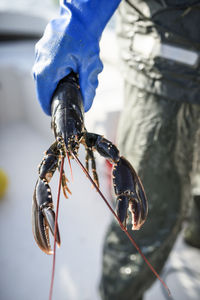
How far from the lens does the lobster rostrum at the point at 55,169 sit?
545 millimetres

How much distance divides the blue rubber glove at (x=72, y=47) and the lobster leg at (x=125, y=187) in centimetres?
19

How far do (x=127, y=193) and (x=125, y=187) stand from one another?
A: 0.01 meters

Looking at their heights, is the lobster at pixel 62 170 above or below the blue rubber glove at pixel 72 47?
below

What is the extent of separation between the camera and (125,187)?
1.79ft

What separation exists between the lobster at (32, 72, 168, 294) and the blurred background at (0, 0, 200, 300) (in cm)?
77

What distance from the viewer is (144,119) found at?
90 cm

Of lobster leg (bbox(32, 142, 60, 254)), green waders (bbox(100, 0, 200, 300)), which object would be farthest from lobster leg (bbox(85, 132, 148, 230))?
green waders (bbox(100, 0, 200, 300))

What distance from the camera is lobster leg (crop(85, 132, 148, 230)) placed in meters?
0.54

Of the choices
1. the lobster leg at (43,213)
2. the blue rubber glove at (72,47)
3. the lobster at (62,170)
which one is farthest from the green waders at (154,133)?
the lobster leg at (43,213)

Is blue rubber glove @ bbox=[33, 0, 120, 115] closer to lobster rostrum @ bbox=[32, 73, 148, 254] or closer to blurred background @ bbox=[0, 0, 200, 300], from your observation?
lobster rostrum @ bbox=[32, 73, 148, 254]

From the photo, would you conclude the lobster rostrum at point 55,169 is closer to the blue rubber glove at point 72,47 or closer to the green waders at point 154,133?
the blue rubber glove at point 72,47

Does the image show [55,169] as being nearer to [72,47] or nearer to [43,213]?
[43,213]

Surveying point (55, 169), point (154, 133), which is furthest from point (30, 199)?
point (55, 169)

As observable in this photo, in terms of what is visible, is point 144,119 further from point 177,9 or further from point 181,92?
point 177,9
